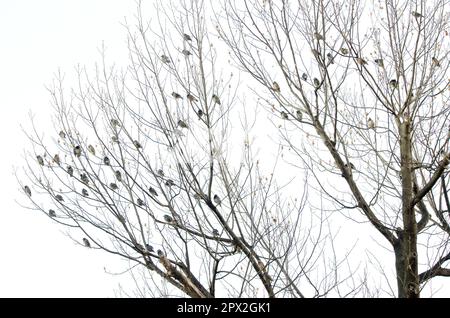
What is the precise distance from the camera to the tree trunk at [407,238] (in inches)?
248

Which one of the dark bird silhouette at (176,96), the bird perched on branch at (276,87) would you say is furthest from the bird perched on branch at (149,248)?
the bird perched on branch at (276,87)

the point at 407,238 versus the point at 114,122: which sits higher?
the point at 114,122

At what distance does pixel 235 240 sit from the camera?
6004 millimetres

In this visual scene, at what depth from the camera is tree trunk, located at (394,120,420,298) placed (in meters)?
6.29

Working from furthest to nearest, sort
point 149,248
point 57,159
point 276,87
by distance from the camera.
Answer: point 276,87, point 57,159, point 149,248

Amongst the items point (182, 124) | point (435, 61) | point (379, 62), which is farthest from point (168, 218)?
point (435, 61)

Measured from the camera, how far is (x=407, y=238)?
251 inches

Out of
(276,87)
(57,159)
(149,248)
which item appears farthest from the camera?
(276,87)

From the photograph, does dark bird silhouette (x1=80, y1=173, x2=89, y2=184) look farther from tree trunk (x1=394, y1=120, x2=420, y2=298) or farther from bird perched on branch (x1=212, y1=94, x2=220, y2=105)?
tree trunk (x1=394, y1=120, x2=420, y2=298)

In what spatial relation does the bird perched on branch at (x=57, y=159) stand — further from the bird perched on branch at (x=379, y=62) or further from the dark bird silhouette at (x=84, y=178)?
the bird perched on branch at (x=379, y=62)

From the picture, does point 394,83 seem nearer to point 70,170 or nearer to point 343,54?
point 343,54

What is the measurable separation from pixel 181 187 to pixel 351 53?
2.00m
